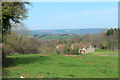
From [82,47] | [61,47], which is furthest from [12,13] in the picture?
[82,47]

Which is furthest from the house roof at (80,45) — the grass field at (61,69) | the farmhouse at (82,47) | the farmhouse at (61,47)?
the grass field at (61,69)

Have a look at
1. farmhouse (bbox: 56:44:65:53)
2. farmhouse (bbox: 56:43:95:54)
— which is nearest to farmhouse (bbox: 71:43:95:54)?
farmhouse (bbox: 56:43:95:54)

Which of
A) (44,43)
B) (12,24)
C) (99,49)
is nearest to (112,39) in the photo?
(99,49)

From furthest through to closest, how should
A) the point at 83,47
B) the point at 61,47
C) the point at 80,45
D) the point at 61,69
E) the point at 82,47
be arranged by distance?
the point at 61,47 < the point at 83,47 < the point at 82,47 < the point at 80,45 < the point at 61,69

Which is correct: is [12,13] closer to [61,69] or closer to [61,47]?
[61,69]

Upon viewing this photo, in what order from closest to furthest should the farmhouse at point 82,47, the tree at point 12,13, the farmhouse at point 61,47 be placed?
1. the tree at point 12,13
2. the farmhouse at point 61,47
3. the farmhouse at point 82,47

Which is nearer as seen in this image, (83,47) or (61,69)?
(61,69)

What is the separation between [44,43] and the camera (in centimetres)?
2220

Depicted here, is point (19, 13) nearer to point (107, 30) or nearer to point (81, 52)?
point (81, 52)

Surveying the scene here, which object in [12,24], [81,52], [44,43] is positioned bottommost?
[81,52]

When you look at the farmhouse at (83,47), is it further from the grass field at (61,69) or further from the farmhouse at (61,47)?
the grass field at (61,69)

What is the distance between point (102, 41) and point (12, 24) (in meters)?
19.1

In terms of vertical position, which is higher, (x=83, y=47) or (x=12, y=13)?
(x=12, y=13)

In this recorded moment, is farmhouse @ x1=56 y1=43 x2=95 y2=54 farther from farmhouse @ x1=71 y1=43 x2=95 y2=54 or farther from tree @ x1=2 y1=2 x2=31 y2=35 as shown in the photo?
tree @ x1=2 y1=2 x2=31 y2=35
